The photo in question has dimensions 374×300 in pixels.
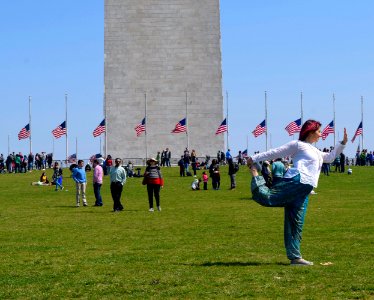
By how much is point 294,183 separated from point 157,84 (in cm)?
6303

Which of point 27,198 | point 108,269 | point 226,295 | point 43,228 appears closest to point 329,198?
point 27,198

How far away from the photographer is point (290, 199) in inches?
440

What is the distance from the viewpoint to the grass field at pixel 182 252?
389 inches

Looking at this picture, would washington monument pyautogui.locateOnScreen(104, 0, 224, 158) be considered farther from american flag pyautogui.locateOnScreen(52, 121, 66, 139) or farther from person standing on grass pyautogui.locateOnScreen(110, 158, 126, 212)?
person standing on grass pyautogui.locateOnScreen(110, 158, 126, 212)

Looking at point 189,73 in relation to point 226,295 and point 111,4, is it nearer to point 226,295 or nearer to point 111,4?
point 111,4

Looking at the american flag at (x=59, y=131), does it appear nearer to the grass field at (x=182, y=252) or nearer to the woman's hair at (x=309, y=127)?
the grass field at (x=182, y=252)

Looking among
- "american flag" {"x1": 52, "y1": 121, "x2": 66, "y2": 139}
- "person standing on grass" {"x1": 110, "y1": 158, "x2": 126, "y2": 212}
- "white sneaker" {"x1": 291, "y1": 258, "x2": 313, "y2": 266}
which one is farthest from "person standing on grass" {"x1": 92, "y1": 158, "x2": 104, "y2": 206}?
"american flag" {"x1": 52, "y1": 121, "x2": 66, "y2": 139}

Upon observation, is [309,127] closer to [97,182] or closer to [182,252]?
[182,252]

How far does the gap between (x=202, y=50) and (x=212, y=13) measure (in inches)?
127

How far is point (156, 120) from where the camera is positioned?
73.7 metres

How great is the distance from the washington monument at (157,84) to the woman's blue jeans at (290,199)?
6201 cm

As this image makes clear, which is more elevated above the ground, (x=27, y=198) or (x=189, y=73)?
(x=189, y=73)

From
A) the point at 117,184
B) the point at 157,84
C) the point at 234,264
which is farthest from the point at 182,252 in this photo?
the point at 157,84

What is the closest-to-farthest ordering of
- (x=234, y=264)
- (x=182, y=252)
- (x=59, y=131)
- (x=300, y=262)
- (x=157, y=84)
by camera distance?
(x=300, y=262)
(x=234, y=264)
(x=182, y=252)
(x=59, y=131)
(x=157, y=84)
